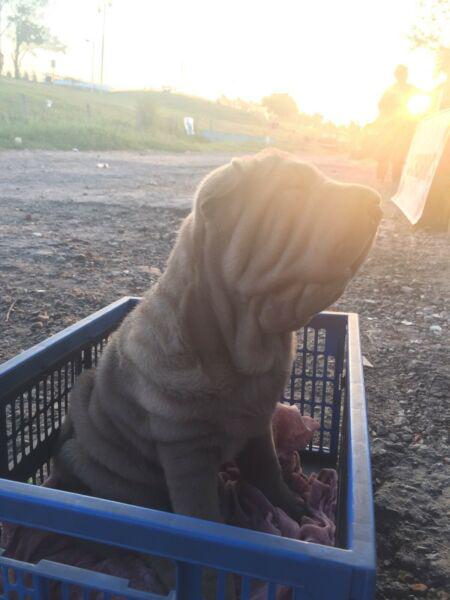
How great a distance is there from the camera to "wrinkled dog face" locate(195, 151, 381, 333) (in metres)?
1.58

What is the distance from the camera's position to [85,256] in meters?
5.66

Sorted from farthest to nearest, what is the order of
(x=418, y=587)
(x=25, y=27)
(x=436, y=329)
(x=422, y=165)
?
(x=25, y=27)
(x=422, y=165)
(x=436, y=329)
(x=418, y=587)

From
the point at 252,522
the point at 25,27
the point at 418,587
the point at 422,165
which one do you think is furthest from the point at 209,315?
the point at 25,27

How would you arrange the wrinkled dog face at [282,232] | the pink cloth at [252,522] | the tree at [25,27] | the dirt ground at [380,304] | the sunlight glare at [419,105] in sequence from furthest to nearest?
the tree at [25,27], the sunlight glare at [419,105], the dirt ground at [380,304], the pink cloth at [252,522], the wrinkled dog face at [282,232]

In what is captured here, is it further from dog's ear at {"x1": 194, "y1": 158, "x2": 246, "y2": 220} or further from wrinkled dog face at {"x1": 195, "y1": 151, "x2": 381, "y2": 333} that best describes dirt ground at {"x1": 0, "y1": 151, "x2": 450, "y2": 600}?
dog's ear at {"x1": 194, "y1": 158, "x2": 246, "y2": 220}

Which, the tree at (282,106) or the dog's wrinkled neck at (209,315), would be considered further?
the tree at (282,106)

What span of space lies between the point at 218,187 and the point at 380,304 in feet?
11.1

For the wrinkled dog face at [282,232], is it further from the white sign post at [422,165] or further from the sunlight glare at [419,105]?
the sunlight glare at [419,105]

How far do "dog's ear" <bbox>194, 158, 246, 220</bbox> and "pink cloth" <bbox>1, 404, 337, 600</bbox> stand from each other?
1097mm

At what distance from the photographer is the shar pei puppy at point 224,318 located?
1619mm

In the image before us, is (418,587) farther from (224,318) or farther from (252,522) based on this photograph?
(224,318)

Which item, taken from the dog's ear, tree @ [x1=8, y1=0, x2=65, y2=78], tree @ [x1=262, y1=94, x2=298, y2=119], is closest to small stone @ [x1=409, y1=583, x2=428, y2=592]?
the dog's ear

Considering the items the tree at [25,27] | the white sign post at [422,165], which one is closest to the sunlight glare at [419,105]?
the white sign post at [422,165]

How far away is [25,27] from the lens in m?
63.3
